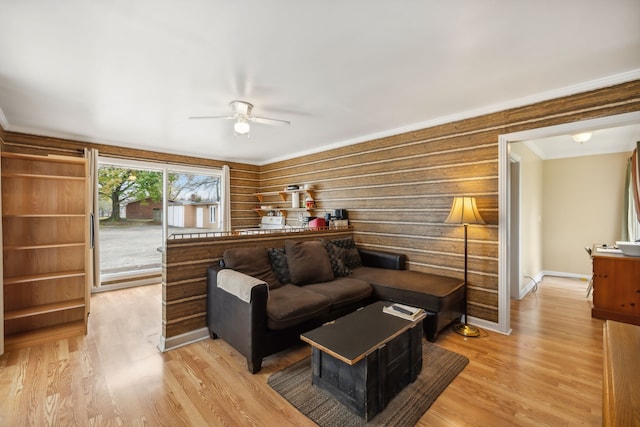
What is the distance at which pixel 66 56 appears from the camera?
2057mm

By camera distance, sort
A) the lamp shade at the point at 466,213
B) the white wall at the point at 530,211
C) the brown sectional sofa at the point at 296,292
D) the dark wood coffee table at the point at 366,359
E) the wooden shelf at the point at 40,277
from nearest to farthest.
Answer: the dark wood coffee table at the point at 366,359 < the brown sectional sofa at the point at 296,292 < the wooden shelf at the point at 40,277 < the lamp shade at the point at 466,213 < the white wall at the point at 530,211

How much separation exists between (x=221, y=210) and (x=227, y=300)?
374 cm

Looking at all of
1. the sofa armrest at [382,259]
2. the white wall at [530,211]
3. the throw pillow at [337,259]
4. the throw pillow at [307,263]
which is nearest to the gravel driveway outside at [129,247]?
the throw pillow at [307,263]

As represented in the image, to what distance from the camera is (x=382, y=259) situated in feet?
12.7

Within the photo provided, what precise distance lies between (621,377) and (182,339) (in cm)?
301

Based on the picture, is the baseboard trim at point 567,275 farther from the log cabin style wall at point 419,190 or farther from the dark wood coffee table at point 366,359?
the dark wood coffee table at point 366,359

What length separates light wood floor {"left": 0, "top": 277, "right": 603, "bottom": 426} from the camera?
176cm

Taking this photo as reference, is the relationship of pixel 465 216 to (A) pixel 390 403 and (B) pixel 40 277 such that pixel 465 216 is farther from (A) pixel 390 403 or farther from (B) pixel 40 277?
(B) pixel 40 277

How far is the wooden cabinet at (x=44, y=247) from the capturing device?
2.78 metres

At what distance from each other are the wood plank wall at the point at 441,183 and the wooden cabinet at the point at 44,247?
349cm

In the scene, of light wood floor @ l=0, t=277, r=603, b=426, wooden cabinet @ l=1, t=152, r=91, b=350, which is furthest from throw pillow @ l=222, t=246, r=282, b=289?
wooden cabinet @ l=1, t=152, r=91, b=350

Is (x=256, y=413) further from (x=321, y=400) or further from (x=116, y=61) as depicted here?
(x=116, y=61)

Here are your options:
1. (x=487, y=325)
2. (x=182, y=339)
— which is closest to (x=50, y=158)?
(x=182, y=339)

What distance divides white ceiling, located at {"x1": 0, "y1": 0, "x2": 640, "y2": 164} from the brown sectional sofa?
170 centimetres
